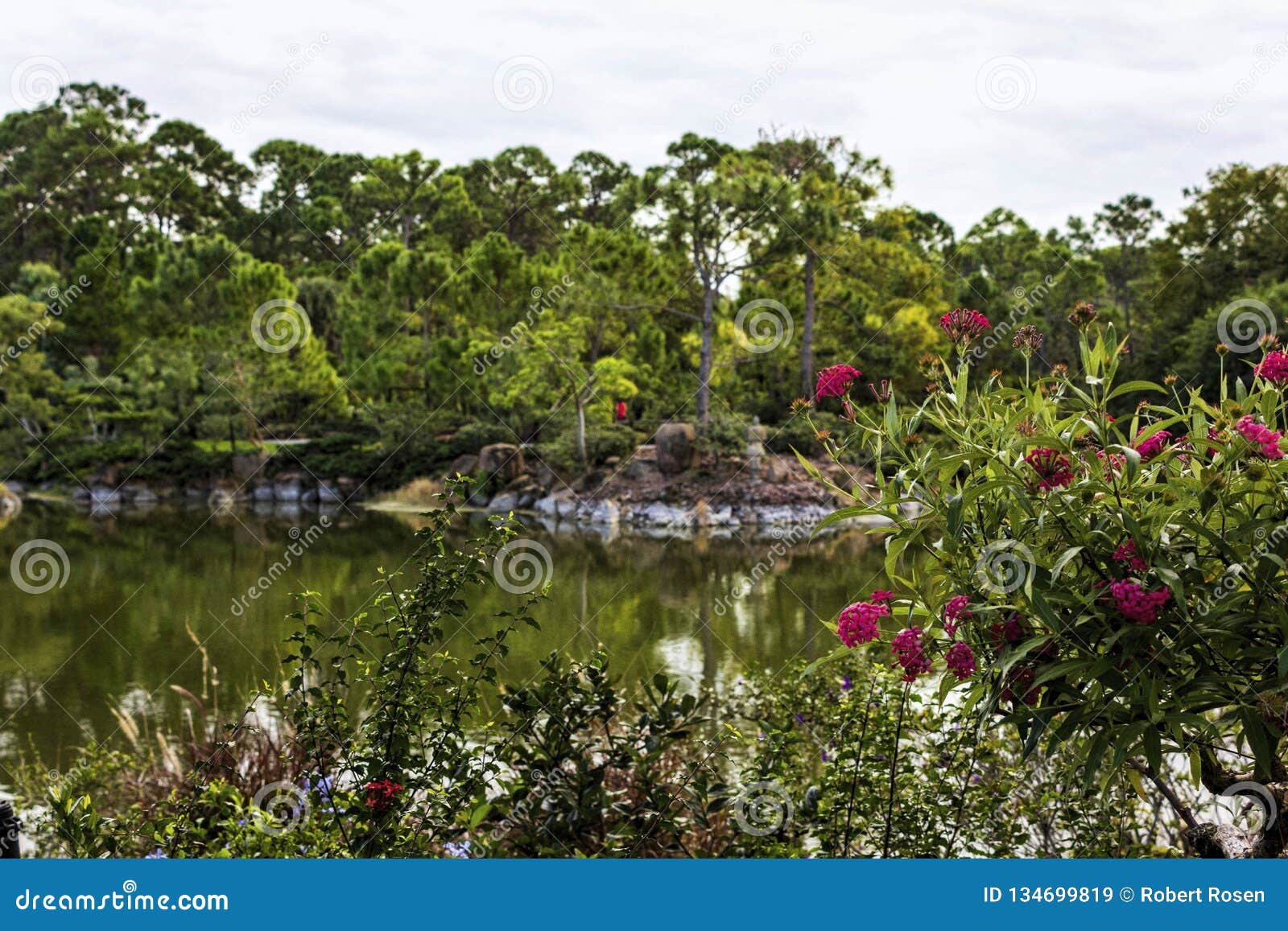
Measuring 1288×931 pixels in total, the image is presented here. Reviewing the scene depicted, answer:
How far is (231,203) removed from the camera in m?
31.3

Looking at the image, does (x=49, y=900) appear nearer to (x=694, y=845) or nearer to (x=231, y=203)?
(x=694, y=845)

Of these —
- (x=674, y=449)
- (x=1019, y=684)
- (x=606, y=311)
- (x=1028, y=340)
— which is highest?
(x=606, y=311)

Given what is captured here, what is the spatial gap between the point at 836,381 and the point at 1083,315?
0.41 metres

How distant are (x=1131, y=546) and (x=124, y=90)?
1353 inches

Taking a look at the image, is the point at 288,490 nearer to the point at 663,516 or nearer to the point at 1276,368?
the point at 663,516

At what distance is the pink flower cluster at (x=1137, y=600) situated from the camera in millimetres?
1450

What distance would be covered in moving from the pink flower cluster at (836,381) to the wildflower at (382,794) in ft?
3.53

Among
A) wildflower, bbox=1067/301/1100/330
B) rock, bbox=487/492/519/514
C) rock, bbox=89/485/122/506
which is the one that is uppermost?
wildflower, bbox=1067/301/1100/330

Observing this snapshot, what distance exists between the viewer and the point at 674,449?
16922 millimetres

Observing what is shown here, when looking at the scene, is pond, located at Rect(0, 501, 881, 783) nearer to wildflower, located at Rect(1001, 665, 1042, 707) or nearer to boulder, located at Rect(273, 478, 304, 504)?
wildflower, located at Rect(1001, 665, 1042, 707)

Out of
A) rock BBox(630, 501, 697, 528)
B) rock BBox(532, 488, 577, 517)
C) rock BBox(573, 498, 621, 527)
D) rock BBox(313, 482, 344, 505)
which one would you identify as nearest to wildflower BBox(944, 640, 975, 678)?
rock BBox(630, 501, 697, 528)

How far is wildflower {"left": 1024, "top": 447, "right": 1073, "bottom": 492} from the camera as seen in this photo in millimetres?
1558

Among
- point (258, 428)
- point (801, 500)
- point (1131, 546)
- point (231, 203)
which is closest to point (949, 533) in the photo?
point (1131, 546)

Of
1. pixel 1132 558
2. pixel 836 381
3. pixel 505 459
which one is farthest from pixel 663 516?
pixel 1132 558
